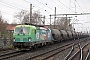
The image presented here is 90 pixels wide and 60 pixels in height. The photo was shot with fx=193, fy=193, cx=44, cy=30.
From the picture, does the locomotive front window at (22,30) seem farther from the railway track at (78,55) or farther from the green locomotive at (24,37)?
the railway track at (78,55)

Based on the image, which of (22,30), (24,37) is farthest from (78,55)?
(22,30)

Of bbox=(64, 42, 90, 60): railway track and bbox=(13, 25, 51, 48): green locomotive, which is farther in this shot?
bbox=(13, 25, 51, 48): green locomotive

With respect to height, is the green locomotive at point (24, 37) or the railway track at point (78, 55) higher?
the green locomotive at point (24, 37)

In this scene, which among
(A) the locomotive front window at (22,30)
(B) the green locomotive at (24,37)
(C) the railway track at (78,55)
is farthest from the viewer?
(A) the locomotive front window at (22,30)

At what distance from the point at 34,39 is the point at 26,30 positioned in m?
1.51

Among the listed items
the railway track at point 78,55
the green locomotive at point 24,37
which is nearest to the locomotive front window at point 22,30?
the green locomotive at point 24,37

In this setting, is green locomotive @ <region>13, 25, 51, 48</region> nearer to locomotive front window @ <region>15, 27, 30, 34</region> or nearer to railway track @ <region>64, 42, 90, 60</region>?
locomotive front window @ <region>15, 27, 30, 34</region>

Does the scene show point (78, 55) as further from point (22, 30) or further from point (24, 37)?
point (22, 30)

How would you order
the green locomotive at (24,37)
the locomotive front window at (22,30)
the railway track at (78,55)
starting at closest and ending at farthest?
the railway track at (78,55)
the green locomotive at (24,37)
the locomotive front window at (22,30)

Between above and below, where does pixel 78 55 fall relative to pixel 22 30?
below

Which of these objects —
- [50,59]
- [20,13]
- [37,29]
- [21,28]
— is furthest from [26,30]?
[20,13]

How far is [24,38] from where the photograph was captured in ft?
70.5

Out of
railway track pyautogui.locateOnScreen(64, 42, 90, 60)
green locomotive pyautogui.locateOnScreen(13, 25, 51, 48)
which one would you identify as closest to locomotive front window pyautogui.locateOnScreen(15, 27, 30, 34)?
green locomotive pyautogui.locateOnScreen(13, 25, 51, 48)

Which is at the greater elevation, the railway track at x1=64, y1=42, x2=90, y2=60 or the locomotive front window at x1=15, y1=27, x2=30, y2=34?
the locomotive front window at x1=15, y1=27, x2=30, y2=34
